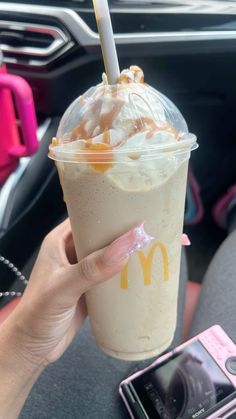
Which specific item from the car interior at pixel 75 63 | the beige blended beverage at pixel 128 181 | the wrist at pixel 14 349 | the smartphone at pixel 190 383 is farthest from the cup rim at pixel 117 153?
the car interior at pixel 75 63

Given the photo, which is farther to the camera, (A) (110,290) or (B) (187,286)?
(B) (187,286)

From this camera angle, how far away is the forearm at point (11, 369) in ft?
2.31

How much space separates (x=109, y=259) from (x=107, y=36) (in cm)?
26

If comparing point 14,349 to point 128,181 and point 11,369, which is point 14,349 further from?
point 128,181

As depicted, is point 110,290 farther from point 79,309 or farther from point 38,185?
point 38,185

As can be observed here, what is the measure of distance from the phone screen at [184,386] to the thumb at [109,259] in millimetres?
287

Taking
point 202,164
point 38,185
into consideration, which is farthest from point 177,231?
point 202,164

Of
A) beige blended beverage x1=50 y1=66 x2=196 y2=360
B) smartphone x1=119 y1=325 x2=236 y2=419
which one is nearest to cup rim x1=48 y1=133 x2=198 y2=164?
beige blended beverage x1=50 y1=66 x2=196 y2=360

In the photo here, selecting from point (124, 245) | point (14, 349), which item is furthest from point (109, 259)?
point (14, 349)

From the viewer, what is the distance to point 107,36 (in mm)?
570

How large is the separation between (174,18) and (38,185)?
54 cm

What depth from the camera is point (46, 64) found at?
4.35ft

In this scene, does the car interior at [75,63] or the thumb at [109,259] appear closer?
the thumb at [109,259]

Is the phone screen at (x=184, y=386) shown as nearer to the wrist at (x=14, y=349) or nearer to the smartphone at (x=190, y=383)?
the smartphone at (x=190, y=383)
